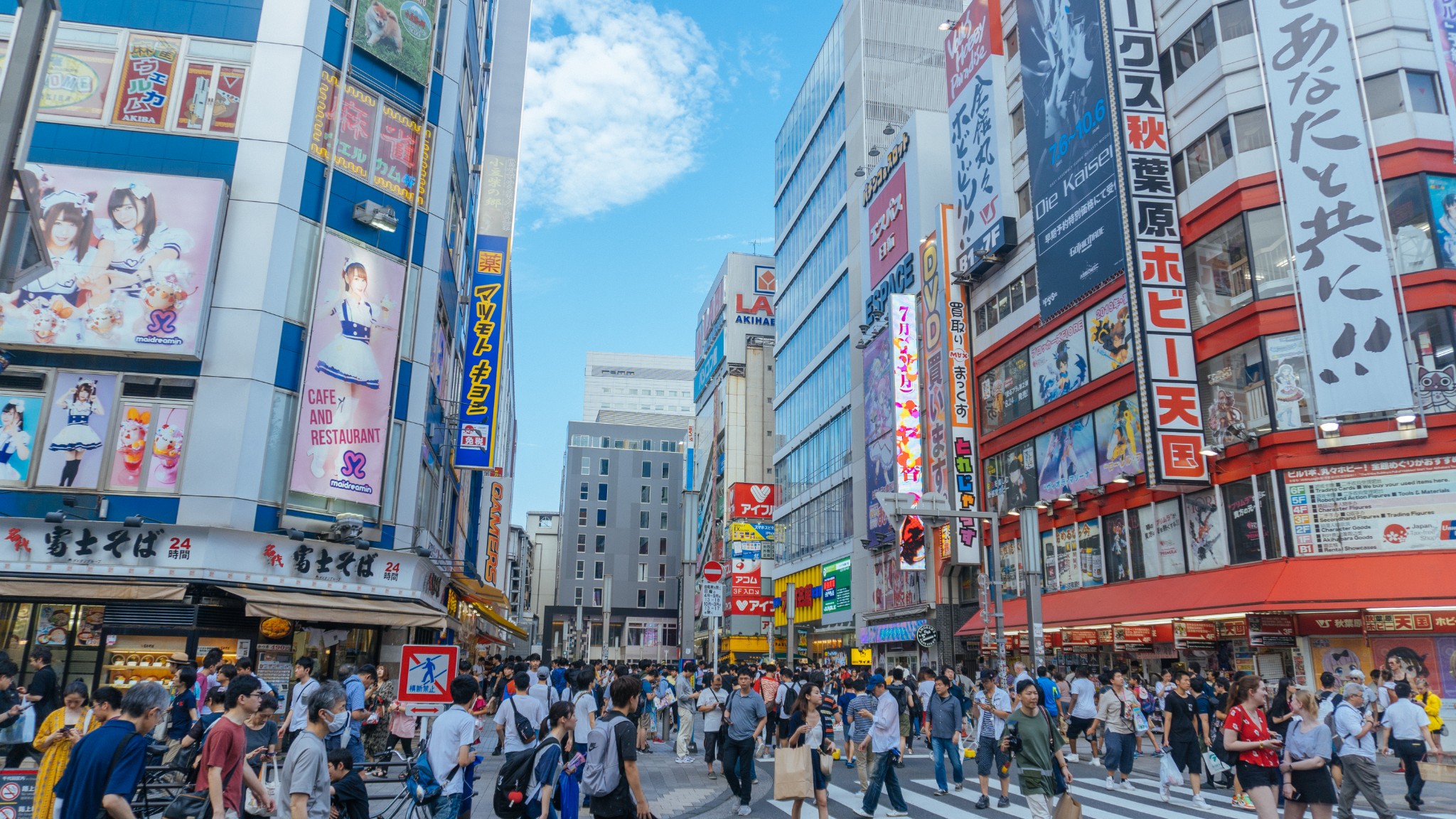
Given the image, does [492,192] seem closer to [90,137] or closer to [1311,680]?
[90,137]

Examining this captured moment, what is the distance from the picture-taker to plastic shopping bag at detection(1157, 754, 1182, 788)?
13.0m

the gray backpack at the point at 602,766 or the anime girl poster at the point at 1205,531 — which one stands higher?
the anime girl poster at the point at 1205,531

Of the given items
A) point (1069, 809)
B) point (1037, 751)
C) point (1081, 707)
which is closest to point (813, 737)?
point (1037, 751)

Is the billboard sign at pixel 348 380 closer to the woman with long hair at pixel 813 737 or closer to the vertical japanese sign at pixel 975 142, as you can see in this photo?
the woman with long hair at pixel 813 737

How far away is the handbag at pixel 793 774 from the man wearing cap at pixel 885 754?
6.12ft

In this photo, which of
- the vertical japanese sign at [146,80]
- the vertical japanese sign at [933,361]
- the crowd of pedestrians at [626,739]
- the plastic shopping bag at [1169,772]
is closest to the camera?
the crowd of pedestrians at [626,739]

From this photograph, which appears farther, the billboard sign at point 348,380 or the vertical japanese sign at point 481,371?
the vertical japanese sign at point 481,371

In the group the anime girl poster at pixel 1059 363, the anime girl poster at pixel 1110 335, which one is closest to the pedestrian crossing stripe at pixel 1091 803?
the anime girl poster at pixel 1110 335

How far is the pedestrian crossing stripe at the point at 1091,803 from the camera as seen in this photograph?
471 inches

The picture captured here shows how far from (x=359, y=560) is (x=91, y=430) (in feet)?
20.2

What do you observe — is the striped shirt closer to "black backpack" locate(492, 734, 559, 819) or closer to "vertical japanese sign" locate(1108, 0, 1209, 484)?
"black backpack" locate(492, 734, 559, 819)

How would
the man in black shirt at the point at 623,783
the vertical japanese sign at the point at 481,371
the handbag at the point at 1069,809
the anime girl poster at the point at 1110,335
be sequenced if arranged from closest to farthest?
1. the man in black shirt at the point at 623,783
2. the handbag at the point at 1069,809
3. the anime girl poster at the point at 1110,335
4. the vertical japanese sign at the point at 481,371

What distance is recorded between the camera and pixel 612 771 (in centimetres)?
706

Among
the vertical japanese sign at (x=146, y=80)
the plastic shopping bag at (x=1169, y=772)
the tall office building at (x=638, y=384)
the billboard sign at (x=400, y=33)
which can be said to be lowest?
the plastic shopping bag at (x=1169, y=772)
